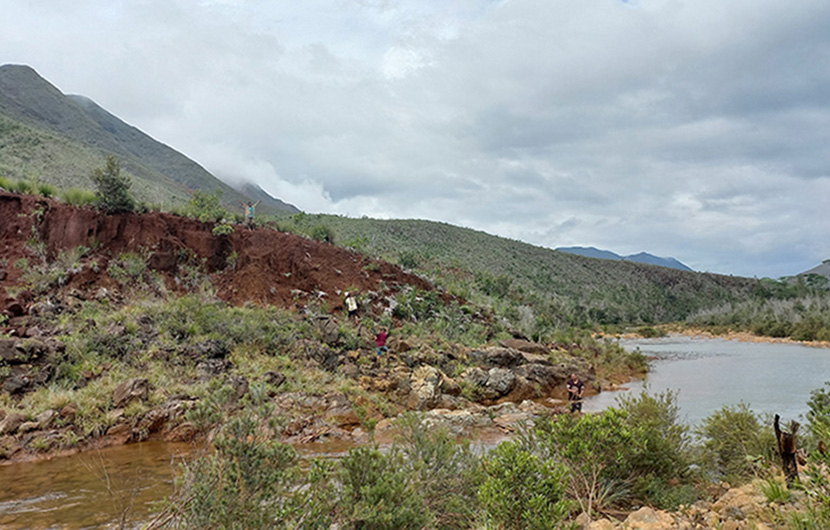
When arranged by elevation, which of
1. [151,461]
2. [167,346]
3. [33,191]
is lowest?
[151,461]

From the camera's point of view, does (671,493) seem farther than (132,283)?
No

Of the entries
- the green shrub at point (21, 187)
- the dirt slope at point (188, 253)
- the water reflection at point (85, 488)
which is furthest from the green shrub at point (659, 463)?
the green shrub at point (21, 187)

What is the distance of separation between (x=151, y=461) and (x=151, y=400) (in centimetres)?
222

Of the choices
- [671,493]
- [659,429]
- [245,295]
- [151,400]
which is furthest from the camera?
[245,295]

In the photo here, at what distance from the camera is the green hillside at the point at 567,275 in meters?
53.6

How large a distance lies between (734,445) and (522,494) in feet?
18.5

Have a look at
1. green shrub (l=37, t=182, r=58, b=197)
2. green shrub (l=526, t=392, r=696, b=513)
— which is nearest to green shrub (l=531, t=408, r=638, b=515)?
green shrub (l=526, t=392, r=696, b=513)

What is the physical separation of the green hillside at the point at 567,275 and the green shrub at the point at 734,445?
33.3 meters

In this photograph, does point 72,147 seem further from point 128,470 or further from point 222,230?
point 128,470

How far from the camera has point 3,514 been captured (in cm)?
705

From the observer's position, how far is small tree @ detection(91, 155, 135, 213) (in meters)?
18.2

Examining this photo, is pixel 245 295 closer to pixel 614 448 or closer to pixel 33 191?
pixel 33 191

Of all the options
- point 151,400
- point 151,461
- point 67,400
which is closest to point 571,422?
point 151,461

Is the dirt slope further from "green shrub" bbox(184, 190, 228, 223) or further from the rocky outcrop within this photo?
the rocky outcrop
